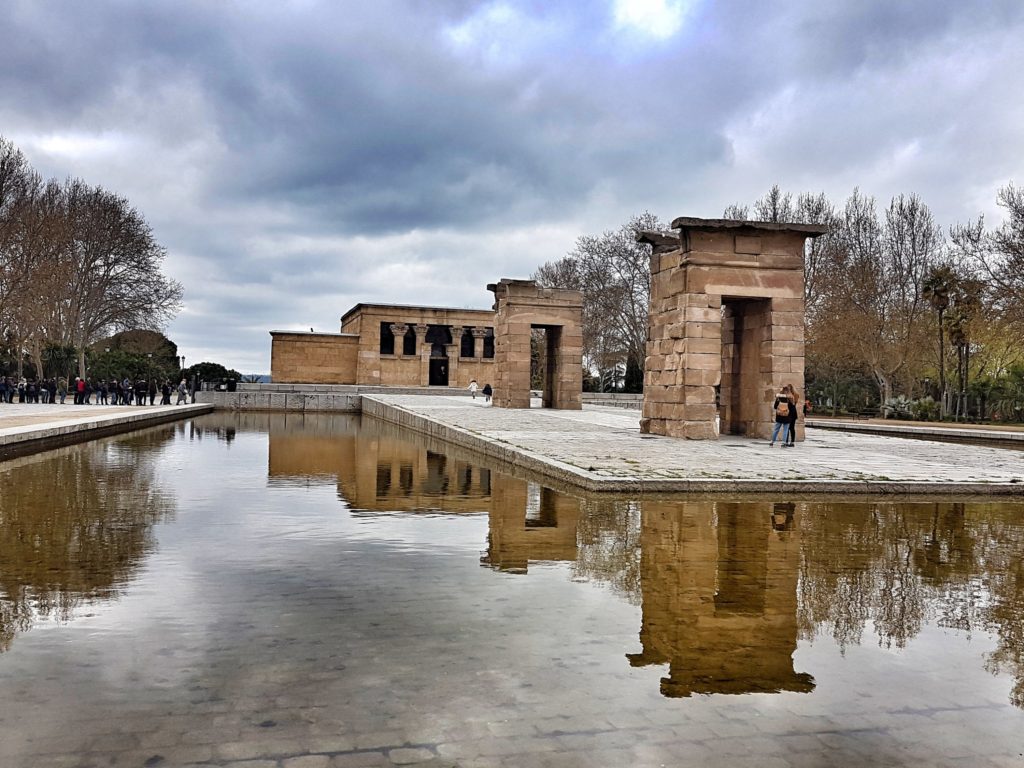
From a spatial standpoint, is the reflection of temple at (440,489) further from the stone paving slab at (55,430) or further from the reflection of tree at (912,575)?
the stone paving slab at (55,430)

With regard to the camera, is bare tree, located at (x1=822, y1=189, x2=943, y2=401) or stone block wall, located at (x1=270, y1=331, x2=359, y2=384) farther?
stone block wall, located at (x1=270, y1=331, x2=359, y2=384)

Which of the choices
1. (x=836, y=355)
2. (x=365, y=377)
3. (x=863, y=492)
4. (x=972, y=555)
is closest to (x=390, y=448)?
(x=863, y=492)

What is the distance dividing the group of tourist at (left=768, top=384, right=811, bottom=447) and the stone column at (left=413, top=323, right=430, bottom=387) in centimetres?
3923

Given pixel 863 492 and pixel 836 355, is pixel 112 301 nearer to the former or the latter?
pixel 836 355

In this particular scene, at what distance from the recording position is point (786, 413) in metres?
16.6

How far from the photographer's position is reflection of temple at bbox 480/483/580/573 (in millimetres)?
6688

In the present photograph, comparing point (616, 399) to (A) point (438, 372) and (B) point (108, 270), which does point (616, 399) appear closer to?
(A) point (438, 372)

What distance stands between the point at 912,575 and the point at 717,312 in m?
12.1

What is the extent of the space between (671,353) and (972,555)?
11653mm

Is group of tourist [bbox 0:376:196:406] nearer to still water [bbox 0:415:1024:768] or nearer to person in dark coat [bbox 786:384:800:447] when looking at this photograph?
person in dark coat [bbox 786:384:800:447]

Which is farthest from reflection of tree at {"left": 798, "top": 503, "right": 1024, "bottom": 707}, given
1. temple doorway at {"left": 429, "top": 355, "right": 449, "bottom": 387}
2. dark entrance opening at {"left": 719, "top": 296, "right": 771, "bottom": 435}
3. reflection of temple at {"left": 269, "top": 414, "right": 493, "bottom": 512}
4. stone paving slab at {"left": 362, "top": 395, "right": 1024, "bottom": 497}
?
temple doorway at {"left": 429, "top": 355, "right": 449, "bottom": 387}

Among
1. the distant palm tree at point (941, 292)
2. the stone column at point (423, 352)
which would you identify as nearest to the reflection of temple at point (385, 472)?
the distant palm tree at point (941, 292)

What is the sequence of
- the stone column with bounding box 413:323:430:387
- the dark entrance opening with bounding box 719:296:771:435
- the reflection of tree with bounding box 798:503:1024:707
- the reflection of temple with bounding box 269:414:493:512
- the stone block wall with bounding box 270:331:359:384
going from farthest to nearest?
the stone column with bounding box 413:323:430:387
the stone block wall with bounding box 270:331:359:384
the dark entrance opening with bounding box 719:296:771:435
the reflection of temple with bounding box 269:414:493:512
the reflection of tree with bounding box 798:503:1024:707

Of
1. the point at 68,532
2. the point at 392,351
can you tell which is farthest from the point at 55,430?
the point at 392,351
